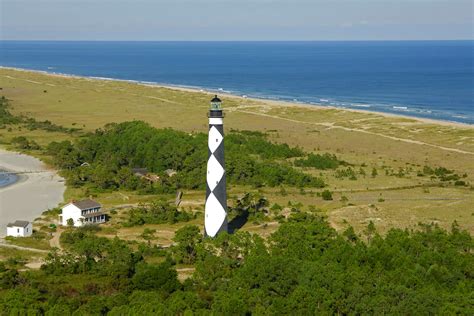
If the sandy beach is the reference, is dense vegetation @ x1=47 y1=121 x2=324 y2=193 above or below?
above

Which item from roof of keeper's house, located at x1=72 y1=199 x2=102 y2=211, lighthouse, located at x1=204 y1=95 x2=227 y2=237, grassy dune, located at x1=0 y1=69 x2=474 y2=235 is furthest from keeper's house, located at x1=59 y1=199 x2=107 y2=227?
lighthouse, located at x1=204 y1=95 x2=227 y2=237

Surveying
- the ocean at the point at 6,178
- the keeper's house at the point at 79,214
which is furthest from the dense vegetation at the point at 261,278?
the ocean at the point at 6,178

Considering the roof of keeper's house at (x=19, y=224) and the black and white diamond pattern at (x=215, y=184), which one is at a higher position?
the black and white diamond pattern at (x=215, y=184)

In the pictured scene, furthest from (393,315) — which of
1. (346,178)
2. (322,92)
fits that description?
(322,92)

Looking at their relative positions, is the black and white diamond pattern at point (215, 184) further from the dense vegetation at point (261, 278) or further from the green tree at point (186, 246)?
the dense vegetation at point (261, 278)

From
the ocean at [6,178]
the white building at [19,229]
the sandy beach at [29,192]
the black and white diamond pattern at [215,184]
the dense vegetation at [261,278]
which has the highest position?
the black and white diamond pattern at [215,184]

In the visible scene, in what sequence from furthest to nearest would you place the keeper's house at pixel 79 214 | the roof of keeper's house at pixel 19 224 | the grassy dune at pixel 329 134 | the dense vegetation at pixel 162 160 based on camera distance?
the dense vegetation at pixel 162 160 → the grassy dune at pixel 329 134 → the keeper's house at pixel 79 214 → the roof of keeper's house at pixel 19 224

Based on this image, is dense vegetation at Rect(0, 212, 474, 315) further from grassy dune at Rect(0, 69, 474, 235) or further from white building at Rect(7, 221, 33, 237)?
grassy dune at Rect(0, 69, 474, 235)
